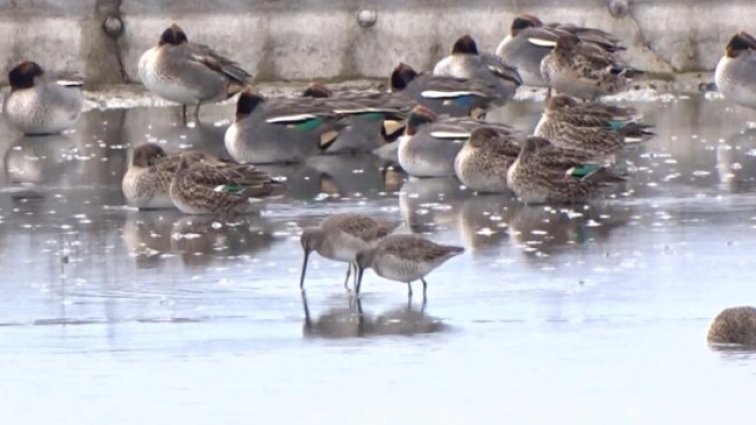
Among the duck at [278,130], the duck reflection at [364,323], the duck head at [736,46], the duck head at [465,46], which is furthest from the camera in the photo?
the duck head at [465,46]

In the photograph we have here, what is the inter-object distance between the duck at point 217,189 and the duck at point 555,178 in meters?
1.67

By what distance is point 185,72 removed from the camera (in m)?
19.7

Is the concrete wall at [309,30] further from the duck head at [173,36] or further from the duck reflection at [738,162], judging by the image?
the duck reflection at [738,162]

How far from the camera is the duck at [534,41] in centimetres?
2033

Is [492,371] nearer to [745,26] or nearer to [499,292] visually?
[499,292]

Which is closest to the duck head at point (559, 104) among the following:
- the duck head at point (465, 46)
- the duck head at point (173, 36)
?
the duck head at point (465, 46)

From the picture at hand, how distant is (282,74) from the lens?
21266 millimetres

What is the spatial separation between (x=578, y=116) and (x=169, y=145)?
339cm

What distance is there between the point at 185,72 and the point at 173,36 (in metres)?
0.40

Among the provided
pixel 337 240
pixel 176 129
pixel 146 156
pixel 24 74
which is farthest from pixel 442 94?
pixel 337 240

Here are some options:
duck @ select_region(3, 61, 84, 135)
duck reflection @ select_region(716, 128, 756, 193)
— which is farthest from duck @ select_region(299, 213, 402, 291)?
duck @ select_region(3, 61, 84, 135)

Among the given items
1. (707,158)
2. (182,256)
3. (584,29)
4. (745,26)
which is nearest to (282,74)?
(584,29)

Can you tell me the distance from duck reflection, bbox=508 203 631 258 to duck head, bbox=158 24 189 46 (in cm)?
585

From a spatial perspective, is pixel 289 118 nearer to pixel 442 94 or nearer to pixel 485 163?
pixel 442 94
